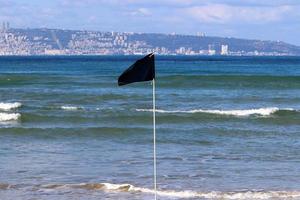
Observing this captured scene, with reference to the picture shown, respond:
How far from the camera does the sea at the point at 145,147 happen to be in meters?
13.7

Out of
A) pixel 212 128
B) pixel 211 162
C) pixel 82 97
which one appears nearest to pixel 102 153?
pixel 211 162

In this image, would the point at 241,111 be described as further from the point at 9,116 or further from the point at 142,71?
the point at 142,71

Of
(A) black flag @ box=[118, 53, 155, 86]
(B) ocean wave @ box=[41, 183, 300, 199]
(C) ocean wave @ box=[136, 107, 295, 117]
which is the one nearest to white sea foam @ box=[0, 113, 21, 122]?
(C) ocean wave @ box=[136, 107, 295, 117]

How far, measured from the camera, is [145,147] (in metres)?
19.3

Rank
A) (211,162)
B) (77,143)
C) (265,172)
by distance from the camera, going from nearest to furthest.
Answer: (265,172)
(211,162)
(77,143)

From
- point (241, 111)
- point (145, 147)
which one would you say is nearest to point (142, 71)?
point (145, 147)

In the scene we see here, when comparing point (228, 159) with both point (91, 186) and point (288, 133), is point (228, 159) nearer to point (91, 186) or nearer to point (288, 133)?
point (91, 186)

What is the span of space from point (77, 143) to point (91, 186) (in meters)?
6.43

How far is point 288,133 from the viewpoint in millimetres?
22734

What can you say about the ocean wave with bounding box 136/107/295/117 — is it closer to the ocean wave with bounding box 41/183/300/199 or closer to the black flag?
the ocean wave with bounding box 41/183/300/199

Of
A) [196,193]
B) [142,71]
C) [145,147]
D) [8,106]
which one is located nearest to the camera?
[142,71]

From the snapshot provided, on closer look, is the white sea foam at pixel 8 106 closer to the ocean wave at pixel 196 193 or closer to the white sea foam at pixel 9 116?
the white sea foam at pixel 9 116

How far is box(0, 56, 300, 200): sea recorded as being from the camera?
13695mm

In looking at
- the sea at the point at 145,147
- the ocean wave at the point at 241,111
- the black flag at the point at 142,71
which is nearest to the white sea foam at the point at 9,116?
the sea at the point at 145,147
